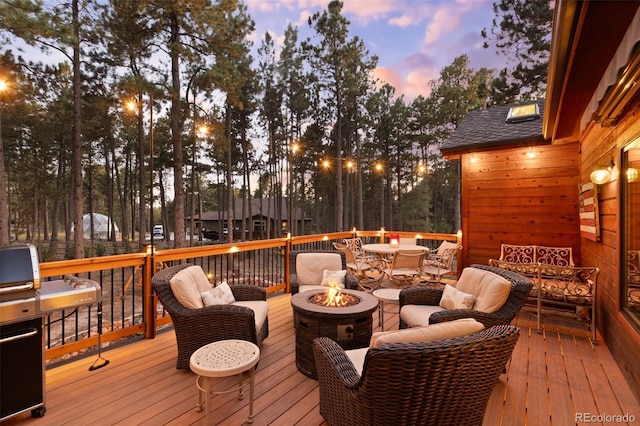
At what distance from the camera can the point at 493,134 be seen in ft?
18.6

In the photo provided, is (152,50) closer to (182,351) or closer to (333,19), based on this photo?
(333,19)

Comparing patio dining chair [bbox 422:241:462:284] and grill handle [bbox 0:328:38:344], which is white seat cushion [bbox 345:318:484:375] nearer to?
grill handle [bbox 0:328:38:344]

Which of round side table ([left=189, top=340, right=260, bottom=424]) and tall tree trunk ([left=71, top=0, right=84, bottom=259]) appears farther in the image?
tall tree trunk ([left=71, top=0, right=84, bottom=259])

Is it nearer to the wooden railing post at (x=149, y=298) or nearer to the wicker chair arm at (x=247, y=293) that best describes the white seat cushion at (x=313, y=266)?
the wicker chair arm at (x=247, y=293)

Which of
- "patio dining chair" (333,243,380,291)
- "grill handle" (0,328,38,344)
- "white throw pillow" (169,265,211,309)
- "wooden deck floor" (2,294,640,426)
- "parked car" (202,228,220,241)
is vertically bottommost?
"parked car" (202,228,220,241)

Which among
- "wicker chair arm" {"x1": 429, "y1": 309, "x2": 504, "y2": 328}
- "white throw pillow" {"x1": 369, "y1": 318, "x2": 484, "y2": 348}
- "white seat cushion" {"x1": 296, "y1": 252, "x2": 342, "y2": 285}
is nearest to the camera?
"white throw pillow" {"x1": 369, "y1": 318, "x2": 484, "y2": 348}

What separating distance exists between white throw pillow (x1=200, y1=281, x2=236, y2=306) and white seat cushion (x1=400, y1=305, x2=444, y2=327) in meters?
1.85

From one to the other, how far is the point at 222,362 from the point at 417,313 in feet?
6.29

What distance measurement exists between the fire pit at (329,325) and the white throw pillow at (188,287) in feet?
3.11

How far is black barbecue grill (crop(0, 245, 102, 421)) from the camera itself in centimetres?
190

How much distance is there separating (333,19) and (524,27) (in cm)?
723

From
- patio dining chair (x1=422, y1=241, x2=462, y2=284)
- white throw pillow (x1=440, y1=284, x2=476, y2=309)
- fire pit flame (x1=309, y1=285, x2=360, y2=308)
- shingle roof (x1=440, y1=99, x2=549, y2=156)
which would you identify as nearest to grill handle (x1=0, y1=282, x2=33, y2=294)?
fire pit flame (x1=309, y1=285, x2=360, y2=308)

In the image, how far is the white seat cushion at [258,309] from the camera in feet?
9.27

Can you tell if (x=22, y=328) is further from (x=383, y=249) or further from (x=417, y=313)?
(x=383, y=249)
